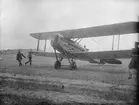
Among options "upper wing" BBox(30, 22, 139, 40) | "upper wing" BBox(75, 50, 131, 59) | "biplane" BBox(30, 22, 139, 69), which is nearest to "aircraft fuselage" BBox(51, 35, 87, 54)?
"biplane" BBox(30, 22, 139, 69)

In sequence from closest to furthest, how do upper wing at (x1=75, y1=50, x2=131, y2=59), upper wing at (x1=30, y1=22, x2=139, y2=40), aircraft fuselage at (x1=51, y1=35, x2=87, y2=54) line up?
upper wing at (x1=75, y1=50, x2=131, y2=59)
upper wing at (x1=30, y1=22, x2=139, y2=40)
aircraft fuselage at (x1=51, y1=35, x2=87, y2=54)

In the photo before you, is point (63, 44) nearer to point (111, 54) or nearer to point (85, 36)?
point (85, 36)

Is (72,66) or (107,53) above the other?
Answer: (107,53)

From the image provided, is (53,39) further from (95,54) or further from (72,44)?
(95,54)

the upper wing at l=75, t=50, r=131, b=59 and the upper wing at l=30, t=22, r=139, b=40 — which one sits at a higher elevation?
the upper wing at l=30, t=22, r=139, b=40

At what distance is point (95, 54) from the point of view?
11.5 meters

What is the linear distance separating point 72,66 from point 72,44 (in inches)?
82.0

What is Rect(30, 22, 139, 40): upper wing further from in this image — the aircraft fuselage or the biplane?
the aircraft fuselage

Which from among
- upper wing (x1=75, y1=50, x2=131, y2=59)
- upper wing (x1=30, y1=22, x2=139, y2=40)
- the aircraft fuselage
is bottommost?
upper wing (x1=75, y1=50, x2=131, y2=59)

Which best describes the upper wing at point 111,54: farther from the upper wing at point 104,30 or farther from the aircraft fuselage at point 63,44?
the upper wing at point 104,30

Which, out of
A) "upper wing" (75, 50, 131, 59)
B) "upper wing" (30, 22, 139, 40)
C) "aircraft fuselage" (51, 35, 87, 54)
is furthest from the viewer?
"aircraft fuselage" (51, 35, 87, 54)

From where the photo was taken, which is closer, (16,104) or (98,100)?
(16,104)

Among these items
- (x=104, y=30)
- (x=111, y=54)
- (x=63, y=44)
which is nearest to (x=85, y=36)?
(x=104, y=30)

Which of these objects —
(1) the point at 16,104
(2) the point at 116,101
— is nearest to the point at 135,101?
(2) the point at 116,101
